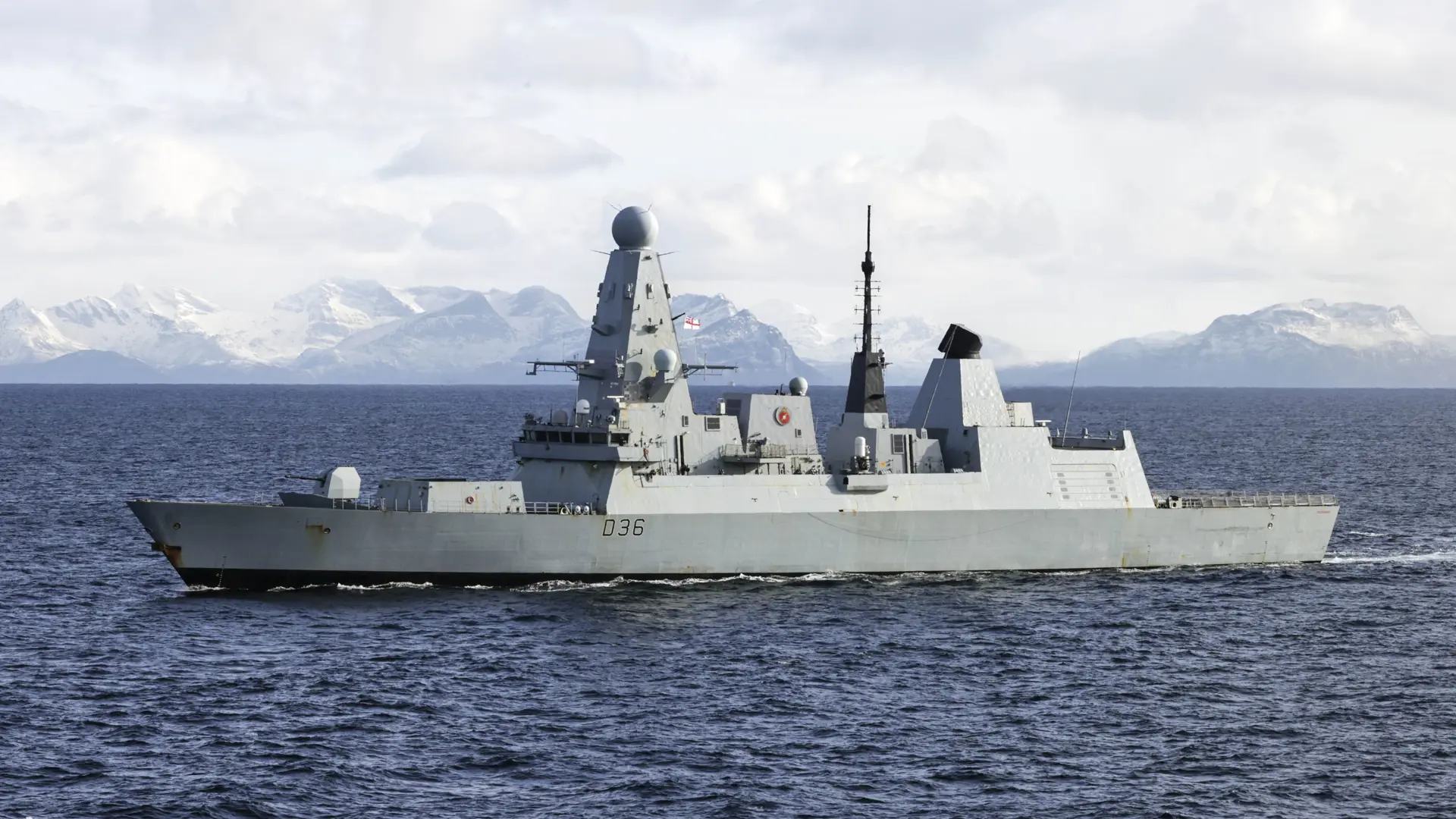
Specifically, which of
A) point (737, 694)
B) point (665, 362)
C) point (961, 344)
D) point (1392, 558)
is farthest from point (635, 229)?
point (1392, 558)

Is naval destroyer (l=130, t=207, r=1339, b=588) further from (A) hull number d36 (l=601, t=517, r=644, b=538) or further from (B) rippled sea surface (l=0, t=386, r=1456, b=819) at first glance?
(B) rippled sea surface (l=0, t=386, r=1456, b=819)

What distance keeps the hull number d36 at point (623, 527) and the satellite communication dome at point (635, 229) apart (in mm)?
8086

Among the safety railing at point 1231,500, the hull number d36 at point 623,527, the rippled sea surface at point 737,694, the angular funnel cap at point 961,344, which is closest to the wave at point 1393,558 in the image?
the rippled sea surface at point 737,694

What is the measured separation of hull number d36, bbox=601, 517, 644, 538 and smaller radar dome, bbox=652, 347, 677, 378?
433 centimetres

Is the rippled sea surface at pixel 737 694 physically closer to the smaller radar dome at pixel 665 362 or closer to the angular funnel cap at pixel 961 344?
the smaller radar dome at pixel 665 362

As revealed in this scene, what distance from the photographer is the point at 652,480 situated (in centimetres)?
3906

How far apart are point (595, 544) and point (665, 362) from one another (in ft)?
17.3

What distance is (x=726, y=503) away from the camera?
129 ft

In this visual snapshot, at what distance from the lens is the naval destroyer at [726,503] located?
37.9 meters

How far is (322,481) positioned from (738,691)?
14460 millimetres

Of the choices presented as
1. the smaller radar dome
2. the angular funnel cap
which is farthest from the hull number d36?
the angular funnel cap

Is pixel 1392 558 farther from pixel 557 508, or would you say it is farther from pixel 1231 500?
pixel 557 508

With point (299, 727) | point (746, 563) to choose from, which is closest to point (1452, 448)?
point (746, 563)

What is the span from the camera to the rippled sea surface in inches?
922
